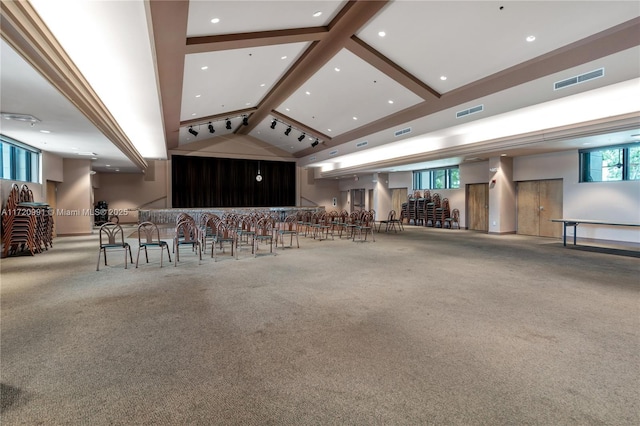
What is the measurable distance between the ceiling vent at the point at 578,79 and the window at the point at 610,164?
4.18 m

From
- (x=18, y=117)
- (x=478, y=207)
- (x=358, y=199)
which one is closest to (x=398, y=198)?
(x=358, y=199)

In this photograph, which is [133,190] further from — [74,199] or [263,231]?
[263,231]

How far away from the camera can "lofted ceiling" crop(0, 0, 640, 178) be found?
4.62 metres

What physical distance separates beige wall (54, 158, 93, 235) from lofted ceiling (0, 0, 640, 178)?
1.42m

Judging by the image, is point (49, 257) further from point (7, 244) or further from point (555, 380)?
point (555, 380)

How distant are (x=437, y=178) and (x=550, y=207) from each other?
18.1 ft

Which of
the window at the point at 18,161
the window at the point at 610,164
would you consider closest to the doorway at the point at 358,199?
the window at the point at 610,164

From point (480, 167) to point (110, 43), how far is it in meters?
13.1

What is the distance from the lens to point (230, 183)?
21.2m

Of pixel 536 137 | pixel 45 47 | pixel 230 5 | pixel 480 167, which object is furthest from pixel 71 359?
pixel 480 167

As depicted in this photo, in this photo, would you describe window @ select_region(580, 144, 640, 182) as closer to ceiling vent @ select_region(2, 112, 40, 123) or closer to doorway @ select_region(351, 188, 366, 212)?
doorway @ select_region(351, 188, 366, 212)

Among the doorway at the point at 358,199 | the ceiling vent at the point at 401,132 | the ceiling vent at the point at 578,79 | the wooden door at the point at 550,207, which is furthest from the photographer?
the doorway at the point at 358,199

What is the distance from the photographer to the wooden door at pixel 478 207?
13.3 metres

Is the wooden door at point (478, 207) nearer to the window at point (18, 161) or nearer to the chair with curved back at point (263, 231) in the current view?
the chair with curved back at point (263, 231)
